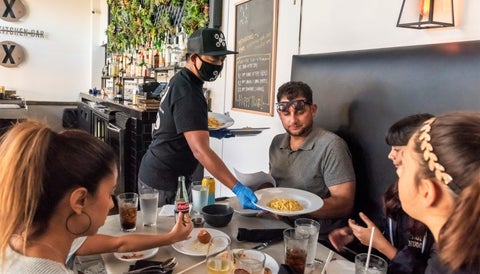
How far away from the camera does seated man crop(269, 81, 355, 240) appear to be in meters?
1.89

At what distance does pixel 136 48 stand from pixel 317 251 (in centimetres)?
548

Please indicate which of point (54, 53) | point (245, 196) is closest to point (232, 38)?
point (245, 196)

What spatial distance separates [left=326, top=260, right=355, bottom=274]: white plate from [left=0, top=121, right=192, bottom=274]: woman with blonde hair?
0.74 metres

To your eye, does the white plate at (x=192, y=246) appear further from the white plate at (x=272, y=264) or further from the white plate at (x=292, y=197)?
the white plate at (x=292, y=197)

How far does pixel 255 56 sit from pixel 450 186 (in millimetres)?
2459

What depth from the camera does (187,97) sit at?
2.05 m

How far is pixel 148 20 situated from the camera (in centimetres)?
541

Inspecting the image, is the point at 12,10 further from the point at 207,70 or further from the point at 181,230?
the point at 181,230

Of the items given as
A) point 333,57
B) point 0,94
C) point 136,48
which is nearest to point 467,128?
point 333,57

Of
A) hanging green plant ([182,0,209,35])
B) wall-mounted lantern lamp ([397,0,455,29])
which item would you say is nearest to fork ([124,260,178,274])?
wall-mounted lantern lamp ([397,0,455,29])

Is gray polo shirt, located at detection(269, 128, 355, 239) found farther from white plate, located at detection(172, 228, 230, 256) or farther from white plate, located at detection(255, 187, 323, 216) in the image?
white plate, located at detection(172, 228, 230, 256)

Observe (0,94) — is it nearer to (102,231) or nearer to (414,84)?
(102,231)

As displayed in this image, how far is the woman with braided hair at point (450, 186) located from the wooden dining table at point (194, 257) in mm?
449

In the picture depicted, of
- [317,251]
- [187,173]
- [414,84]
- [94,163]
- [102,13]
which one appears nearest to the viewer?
[94,163]
